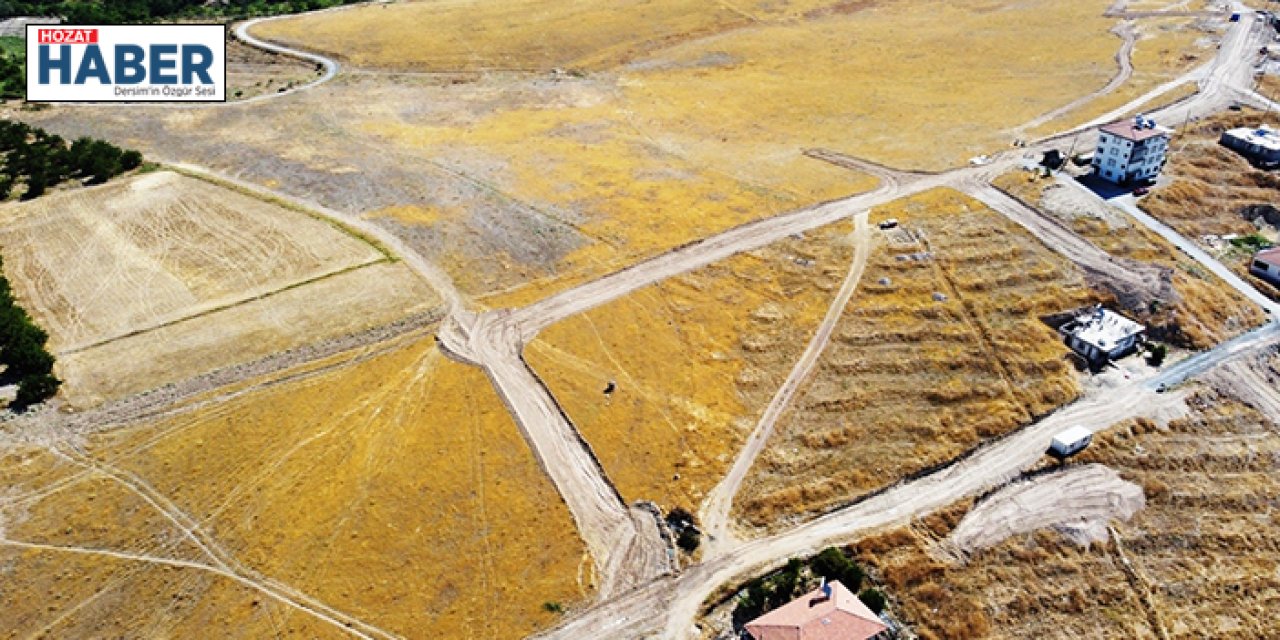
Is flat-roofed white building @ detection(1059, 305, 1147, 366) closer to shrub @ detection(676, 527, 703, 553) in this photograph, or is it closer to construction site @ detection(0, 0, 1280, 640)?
construction site @ detection(0, 0, 1280, 640)

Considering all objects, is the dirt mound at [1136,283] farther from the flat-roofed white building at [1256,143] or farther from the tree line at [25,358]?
the tree line at [25,358]

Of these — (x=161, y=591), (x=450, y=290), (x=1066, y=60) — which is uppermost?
(x=1066, y=60)

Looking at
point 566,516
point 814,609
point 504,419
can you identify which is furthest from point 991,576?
point 504,419

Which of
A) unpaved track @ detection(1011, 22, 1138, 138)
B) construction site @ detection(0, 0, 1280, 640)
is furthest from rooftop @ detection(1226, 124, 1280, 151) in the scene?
unpaved track @ detection(1011, 22, 1138, 138)

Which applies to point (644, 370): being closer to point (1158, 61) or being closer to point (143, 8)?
point (1158, 61)

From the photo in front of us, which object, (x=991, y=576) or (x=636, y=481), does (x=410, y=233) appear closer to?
(x=636, y=481)

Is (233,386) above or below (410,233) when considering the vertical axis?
below

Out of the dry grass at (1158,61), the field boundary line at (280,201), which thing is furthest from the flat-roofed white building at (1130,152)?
the field boundary line at (280,201)
